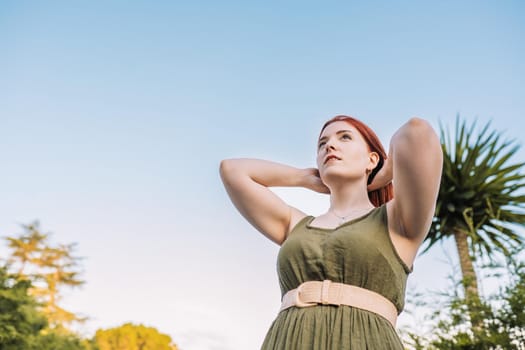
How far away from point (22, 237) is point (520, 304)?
67.8 ft

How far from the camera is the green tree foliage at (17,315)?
9.03 m

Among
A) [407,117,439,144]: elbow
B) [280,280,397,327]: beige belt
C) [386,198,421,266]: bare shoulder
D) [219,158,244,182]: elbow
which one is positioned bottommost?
[280,280,397,327]: beige belt

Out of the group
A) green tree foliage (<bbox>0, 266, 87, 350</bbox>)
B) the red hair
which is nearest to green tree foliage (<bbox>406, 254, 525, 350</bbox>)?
the red hair

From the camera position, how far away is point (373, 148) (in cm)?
215

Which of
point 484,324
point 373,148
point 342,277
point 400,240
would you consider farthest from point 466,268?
point 342,277

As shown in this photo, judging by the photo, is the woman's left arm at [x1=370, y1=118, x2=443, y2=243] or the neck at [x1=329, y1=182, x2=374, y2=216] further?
the neck at [x1=329, y1=182, x2=374, y2=216]

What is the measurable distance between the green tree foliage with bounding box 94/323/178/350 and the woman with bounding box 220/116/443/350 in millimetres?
31447

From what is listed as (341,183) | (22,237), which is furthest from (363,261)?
(22,237)

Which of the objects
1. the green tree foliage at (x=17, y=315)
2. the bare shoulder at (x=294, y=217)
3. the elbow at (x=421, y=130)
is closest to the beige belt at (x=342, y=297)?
the bare shoulder at (x=294, y=217)

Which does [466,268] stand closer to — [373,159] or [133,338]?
[373,159]

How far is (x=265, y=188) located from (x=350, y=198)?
0.32 meters

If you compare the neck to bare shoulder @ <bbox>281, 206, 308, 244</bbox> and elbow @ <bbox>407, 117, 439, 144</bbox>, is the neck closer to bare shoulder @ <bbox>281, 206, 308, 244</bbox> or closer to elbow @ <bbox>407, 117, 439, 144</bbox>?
bare shoulder @ <bbox>281, 206, 308, 244</bbox>

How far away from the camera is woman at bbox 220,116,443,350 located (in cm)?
170

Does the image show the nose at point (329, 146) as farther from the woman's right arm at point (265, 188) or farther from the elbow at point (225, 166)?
the elbow at point (225, 166)
